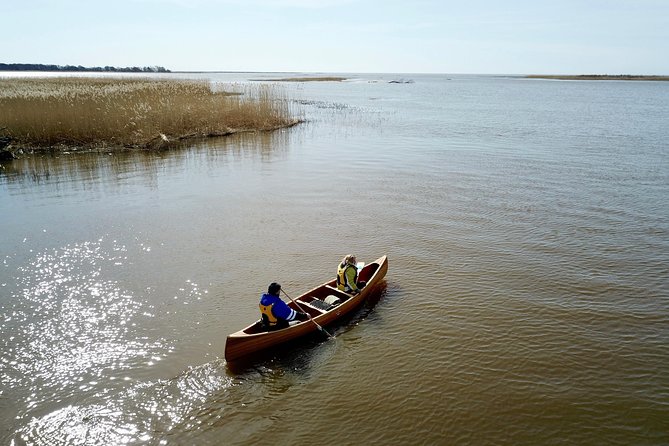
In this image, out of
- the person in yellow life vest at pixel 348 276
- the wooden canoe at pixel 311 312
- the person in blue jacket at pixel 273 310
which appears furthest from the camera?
the person in yellow life vest at pixel 348 276

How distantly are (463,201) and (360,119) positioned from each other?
85.6 feet

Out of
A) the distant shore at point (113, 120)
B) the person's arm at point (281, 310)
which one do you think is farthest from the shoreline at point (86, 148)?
the person's arm at point (281, 310)

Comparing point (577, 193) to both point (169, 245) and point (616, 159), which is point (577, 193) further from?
point (169, 245)

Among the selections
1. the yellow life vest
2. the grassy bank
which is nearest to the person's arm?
the yellow life vest

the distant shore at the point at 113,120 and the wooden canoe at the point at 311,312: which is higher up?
the distant shore at the point at 113,120

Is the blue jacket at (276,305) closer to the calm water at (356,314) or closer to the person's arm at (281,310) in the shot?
the person's arm at (281,310)

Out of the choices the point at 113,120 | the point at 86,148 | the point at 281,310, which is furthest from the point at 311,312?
the point at 113,120

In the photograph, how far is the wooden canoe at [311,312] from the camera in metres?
8.51

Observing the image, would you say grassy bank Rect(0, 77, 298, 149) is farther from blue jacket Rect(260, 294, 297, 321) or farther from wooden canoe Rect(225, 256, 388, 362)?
blue jacket Rect(260, 294, 297, 321)

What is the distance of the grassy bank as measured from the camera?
84.7ft

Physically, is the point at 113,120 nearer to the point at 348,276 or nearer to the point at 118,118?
the point at 118,118

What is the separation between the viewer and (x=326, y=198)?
18.6 metres

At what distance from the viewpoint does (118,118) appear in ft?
90.6

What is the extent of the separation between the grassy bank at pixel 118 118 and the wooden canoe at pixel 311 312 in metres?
20.8
